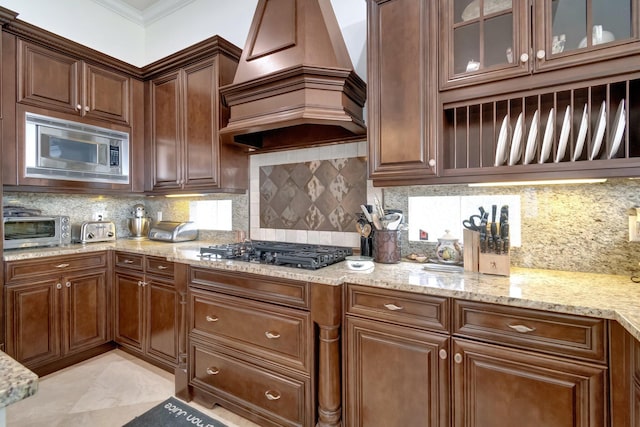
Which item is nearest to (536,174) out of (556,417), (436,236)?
(436,236)

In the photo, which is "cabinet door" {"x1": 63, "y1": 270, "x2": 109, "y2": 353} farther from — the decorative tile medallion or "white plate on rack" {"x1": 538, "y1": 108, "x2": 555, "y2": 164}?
"white plate on rack" {"x1": 538, "y1": 108, "x2": 555, "y2": 164}

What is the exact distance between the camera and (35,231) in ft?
8.25

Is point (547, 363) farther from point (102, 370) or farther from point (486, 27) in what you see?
point (102, 370)

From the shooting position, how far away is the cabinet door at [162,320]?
7.70 feet

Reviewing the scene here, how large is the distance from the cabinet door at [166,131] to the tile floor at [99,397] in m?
1.56

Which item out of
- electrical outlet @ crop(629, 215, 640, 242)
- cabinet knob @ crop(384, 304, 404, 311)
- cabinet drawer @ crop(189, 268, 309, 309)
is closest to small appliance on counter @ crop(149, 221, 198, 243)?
cabinet drawer @ crop(189, 268, 309, 309)

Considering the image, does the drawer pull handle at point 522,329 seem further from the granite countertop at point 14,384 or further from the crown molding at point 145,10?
the crown molding at point 145,10

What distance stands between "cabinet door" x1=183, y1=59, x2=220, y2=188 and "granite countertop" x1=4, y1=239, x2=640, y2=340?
0.92 metres

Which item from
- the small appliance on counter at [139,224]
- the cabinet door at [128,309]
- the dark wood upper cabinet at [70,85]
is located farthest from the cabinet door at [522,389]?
the dark wood upper cabinet at [70,85]

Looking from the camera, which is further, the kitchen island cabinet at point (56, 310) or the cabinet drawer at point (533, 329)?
the kitchen island cabinet at point (56, 310)

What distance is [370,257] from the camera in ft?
6.74

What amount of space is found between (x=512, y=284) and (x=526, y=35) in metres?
1.16

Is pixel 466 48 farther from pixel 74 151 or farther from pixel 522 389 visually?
pixel 74 151

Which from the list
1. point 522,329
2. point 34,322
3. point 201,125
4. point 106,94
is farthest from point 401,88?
point 34,322
